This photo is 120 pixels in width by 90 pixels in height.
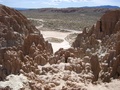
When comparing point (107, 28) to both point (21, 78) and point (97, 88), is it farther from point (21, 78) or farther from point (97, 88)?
point (21, 78)

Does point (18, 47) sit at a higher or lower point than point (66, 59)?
higher

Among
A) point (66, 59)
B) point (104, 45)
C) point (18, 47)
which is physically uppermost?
point (104, 45)

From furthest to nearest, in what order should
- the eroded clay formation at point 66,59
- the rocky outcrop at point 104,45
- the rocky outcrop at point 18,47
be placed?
the rocky outcrop at point 18,47, the rocky outcrop at point 104,45, the eroded clay formation at point 66,59

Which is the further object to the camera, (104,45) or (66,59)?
(104,45)

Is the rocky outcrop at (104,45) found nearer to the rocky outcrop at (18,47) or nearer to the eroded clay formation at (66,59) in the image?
the eroded clay formation at (66,59)

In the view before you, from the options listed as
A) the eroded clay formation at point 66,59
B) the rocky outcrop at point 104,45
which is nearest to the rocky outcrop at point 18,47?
the eroded clay formation at point 66,59

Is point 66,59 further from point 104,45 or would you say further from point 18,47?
point 18,47

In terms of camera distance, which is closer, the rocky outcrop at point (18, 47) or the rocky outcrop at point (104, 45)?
the rocky outcrop at point (104, 45)

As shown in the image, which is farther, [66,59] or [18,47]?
[18,47]

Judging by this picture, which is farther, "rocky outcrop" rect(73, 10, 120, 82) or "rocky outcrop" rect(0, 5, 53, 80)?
"rocky outcrop" rect(0, 5, 53, 80)

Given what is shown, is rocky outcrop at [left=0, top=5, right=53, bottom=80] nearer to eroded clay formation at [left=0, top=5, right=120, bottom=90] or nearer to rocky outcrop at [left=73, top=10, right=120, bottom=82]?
eroded clay formation at [left=0, top=5, right=120, bottom=90]

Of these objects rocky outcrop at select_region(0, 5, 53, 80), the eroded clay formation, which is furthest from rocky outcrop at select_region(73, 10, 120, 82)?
Result: rocky outcrop at select_region(0, 5, 53, 80)

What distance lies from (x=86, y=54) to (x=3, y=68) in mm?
8338

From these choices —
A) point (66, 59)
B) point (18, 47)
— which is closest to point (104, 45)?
point (66, 59)
